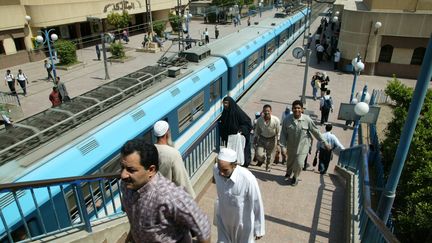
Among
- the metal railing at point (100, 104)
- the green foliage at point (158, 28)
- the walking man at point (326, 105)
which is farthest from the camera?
the green foliage at point (158, 28)

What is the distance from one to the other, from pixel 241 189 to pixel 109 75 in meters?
19.0

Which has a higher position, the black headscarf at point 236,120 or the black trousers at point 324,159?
the black headscarf at point 236,120

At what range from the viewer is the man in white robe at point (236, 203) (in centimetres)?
376

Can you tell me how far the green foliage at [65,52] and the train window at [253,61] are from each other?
13.6 metres

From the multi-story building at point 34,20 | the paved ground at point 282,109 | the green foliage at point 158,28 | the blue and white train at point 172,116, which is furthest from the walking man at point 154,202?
the green foliage at point 158,28

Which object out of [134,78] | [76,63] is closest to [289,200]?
[134,78]

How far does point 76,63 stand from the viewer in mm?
23250

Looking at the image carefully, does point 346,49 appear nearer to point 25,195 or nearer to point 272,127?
point 272,127

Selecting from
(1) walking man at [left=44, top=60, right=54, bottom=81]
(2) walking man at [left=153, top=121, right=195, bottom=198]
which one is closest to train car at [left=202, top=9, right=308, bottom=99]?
(2) walking man at [left=153, top=121, right=195, bottom=198]

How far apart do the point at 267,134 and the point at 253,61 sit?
32.5 feet

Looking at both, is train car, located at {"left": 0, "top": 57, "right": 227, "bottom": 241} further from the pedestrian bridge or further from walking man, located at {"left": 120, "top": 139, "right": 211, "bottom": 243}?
walking man, located at {"left": 120, "top": 139, "right": 211, "bottom": 243}

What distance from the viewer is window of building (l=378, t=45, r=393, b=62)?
20.6 meters

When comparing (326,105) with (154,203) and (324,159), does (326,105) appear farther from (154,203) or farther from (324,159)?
(154,203)

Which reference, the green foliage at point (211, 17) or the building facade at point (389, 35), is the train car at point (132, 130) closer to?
the building facade at point (389, 35)
